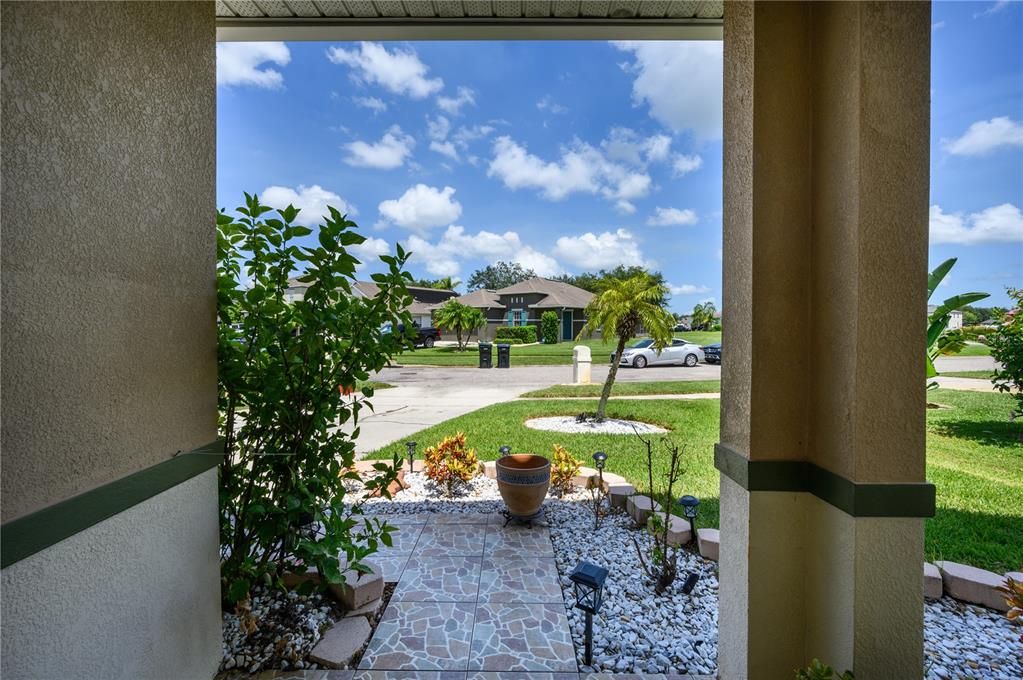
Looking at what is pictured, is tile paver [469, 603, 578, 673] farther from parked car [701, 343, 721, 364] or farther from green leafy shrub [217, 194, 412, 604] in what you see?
parked car [701, 343, 721, 364]

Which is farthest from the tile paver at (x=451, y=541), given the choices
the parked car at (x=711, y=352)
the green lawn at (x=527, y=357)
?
the parked car at (x=711, y=352)

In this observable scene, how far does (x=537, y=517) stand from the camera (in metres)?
3.90

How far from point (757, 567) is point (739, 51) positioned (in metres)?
2.26

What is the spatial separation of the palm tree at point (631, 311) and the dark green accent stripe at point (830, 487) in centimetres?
587

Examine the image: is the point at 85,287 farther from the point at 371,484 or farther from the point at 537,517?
the point at 537,517

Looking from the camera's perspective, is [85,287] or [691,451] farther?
[691,451]

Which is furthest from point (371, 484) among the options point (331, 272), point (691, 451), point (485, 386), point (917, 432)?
point (485, 386)

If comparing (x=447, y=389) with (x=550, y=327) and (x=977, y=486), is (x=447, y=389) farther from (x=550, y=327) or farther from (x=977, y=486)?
(x=550, y=327)

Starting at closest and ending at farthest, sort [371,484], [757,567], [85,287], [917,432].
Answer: [85,287]
[917,432]
[757,567]
[371,484]

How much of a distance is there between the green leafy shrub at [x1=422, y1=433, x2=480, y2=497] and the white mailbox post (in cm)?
888

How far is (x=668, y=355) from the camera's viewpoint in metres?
17.0

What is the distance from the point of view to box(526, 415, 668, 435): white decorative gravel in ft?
24.7

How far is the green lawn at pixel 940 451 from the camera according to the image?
10.8ft

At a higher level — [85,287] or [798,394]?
[85,287]
